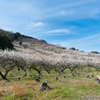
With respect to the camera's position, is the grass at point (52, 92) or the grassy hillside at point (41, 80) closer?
the grass at point (52, 92)

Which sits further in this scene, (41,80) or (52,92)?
(41,80)

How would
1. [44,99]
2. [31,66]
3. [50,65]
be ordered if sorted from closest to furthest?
[44,99], [31,66], [50,65]

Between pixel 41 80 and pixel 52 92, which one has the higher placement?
pixel 52 92

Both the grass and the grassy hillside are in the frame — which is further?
the grassy hillside

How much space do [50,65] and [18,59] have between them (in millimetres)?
16148

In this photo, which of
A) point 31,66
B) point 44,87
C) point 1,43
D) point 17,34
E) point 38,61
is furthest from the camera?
point 17,34

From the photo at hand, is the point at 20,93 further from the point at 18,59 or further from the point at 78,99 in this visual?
the point at 18,59

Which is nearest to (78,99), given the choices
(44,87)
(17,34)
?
(44,87)

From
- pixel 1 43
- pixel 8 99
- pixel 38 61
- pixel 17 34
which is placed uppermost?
pixel 17 34

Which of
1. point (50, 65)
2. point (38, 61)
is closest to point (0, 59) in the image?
point (38, 61)

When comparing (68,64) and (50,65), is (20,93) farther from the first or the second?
(68,64)

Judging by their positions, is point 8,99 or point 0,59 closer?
point 8,99

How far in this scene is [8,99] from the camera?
8930mm

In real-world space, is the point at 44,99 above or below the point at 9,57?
below
